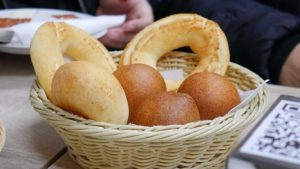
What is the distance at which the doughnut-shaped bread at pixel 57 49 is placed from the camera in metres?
0.59

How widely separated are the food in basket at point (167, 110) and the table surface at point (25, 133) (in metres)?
0.12

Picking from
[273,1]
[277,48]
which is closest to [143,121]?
[277,48]

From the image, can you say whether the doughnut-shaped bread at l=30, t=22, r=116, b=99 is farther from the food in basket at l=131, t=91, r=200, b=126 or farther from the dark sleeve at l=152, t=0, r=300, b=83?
the dark sleeve at l=152, t=0, r=300, b=83

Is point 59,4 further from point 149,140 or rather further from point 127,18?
point 149,140

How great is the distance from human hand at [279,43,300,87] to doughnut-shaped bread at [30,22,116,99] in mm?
465

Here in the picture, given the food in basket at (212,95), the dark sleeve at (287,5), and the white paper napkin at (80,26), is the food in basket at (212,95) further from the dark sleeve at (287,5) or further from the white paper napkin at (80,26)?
the dark sleeve at (287,5)

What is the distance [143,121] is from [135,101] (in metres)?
0.06

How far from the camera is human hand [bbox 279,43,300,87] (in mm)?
986

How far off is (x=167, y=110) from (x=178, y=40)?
278 millimetres

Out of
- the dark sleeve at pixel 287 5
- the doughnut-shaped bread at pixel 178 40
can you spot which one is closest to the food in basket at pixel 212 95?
the doughnut-shaped bread at pixel 178 40

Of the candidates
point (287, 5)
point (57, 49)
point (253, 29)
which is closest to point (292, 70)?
point (253, 29)

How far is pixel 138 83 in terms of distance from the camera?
1.89ft

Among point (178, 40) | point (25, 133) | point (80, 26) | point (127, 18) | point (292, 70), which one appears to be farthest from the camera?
point (127, 18)

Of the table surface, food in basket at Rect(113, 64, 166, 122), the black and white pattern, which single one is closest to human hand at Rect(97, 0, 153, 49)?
the table surface
